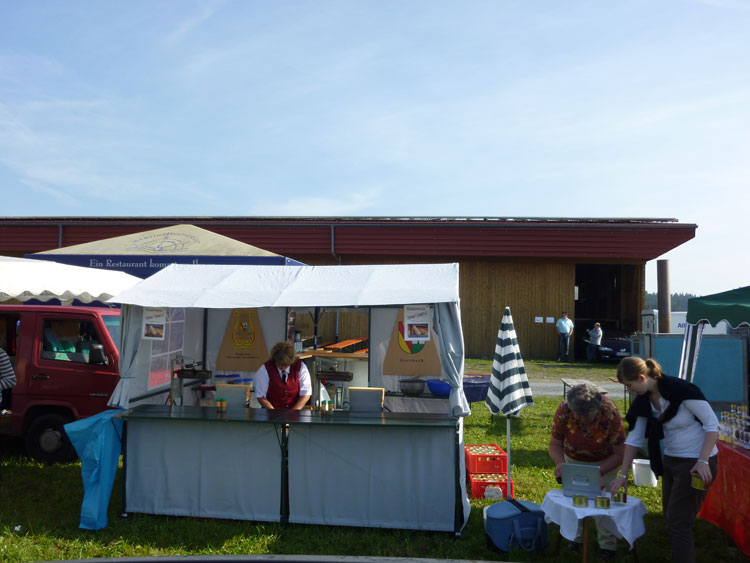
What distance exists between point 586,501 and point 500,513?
0.88 metres

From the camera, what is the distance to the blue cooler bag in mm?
4625

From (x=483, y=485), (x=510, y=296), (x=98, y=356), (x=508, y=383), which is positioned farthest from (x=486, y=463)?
(x=510, y=296)

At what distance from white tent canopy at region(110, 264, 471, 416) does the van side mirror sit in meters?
0.50

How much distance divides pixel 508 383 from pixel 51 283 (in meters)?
5.64

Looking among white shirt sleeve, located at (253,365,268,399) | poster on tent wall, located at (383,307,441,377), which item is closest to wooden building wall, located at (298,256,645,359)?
poster on tent wall, located at (383,307,441,377)

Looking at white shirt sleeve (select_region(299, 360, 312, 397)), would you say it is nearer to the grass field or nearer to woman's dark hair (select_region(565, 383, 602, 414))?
the grass field

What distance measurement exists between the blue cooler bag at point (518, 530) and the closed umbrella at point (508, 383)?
1.02m

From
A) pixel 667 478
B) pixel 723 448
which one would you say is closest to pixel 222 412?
pixel 667 478

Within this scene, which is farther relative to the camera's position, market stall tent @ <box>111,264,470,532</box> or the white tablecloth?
market stall tent @ <box>111,264,470,532</box>

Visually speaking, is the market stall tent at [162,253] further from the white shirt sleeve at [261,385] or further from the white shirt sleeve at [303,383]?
the white shirt sleeve at [261,385]

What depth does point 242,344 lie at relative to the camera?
8.34m

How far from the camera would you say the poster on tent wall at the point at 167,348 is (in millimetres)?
7086

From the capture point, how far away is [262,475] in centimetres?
528

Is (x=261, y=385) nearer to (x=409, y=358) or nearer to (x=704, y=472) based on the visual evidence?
(x=409, y=358)
